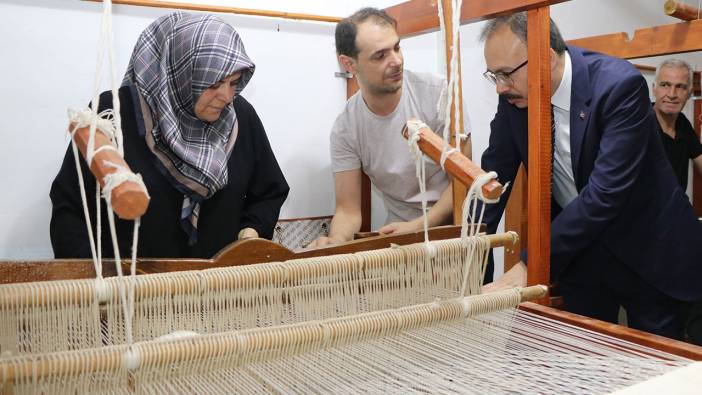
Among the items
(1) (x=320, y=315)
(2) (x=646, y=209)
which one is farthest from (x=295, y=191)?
(1) (x=320, y=315)

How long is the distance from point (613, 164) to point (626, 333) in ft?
1.56

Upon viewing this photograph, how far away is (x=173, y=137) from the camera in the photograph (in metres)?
1.40

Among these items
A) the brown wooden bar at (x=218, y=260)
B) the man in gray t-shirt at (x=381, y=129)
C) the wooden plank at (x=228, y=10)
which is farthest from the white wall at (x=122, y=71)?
the brown wooden bar at (x=218, y=260)

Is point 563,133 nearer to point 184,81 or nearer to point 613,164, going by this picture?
point 613,164

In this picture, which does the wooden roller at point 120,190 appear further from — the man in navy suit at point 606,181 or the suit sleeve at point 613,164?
the suit sleeve at point 613,164

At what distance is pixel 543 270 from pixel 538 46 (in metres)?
0.42

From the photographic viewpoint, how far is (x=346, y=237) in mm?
2037

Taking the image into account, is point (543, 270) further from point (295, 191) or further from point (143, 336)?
point (295, 191)

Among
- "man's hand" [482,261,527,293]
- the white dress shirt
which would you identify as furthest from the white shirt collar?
"man's hand" [482,261,527,293]

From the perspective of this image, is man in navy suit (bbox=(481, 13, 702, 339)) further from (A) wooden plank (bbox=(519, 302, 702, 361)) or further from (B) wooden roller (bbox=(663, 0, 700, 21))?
(B) wooden roller (bbox=(663, 0, 700, 21))

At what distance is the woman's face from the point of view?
4.67 ft

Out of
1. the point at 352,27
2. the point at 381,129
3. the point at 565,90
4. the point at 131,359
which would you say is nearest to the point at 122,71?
the point at 352,27

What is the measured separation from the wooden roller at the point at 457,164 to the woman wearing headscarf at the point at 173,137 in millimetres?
674

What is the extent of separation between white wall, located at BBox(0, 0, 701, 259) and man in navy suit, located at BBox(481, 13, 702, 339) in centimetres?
96
